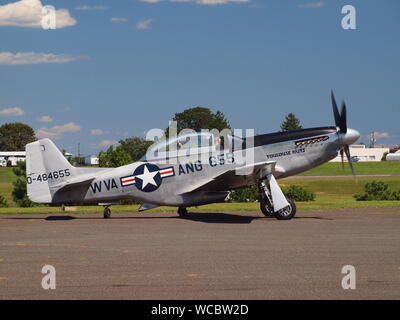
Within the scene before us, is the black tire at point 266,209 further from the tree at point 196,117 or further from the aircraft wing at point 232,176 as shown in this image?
the tree at point 196,117

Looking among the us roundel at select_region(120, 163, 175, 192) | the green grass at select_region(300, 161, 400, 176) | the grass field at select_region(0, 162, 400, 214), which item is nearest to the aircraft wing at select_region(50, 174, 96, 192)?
the us roundel at select_region(120, 163, 175, 192)

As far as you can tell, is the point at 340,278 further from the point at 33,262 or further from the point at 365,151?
the point at 365,151

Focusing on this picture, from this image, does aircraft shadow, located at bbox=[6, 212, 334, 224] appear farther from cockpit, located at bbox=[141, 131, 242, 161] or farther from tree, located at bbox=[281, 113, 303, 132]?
tree, located at bbox=[281, 113, 303, 132]

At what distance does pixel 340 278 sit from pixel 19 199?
29097 millimetres

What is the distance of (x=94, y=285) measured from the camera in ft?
26.4

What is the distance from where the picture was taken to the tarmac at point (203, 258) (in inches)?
303

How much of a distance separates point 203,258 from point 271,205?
8360 millimetres

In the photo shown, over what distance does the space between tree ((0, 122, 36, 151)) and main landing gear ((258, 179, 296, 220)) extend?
426ft

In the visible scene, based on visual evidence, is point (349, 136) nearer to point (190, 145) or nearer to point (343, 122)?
point (343, 122)

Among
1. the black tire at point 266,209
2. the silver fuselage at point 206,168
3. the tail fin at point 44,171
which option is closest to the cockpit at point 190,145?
the silver fuselage at point 206,168

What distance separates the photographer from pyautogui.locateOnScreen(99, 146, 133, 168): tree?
107 feet

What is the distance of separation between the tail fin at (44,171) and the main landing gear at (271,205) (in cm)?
614

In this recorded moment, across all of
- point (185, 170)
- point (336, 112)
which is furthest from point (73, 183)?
point (336, 112)
